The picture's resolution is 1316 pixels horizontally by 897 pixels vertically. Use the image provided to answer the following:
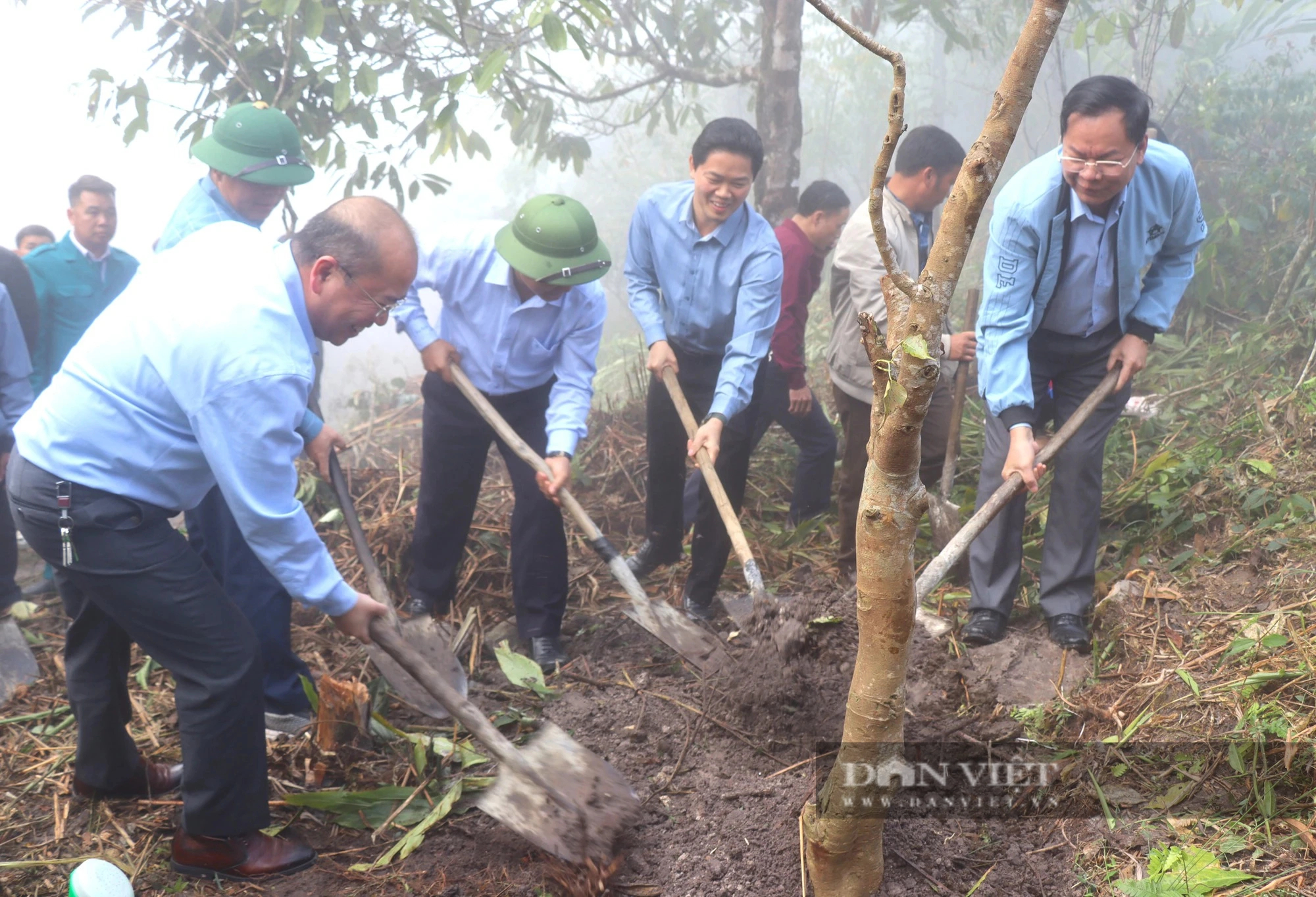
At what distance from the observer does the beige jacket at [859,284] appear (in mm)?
3436

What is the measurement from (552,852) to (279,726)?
1.29 metres

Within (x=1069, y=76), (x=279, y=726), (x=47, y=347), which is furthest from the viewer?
(x=1069, y=76)

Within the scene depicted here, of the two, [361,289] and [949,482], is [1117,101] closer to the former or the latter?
[949,482]

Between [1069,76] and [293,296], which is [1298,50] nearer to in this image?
[1069,76]

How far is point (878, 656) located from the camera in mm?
1632

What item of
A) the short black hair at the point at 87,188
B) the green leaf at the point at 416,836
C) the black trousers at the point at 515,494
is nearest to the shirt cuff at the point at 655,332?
the black trousers at the point at 515,494

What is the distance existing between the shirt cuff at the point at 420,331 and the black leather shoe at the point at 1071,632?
8.35 ft

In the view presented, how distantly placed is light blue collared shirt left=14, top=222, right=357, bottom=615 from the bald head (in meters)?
0.07

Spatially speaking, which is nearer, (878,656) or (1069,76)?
(878,656)

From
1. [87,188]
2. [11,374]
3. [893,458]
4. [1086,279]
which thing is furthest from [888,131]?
[87,188]

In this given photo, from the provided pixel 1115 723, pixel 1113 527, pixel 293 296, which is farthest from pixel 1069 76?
pixel 293 296

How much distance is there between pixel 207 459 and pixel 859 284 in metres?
2.49

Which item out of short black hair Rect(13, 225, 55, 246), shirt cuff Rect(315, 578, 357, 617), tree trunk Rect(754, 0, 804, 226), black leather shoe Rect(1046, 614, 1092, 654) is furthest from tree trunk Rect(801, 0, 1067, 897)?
short black hair Rect(13, 225, 55, 246)

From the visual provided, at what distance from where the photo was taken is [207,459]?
2000 mm
